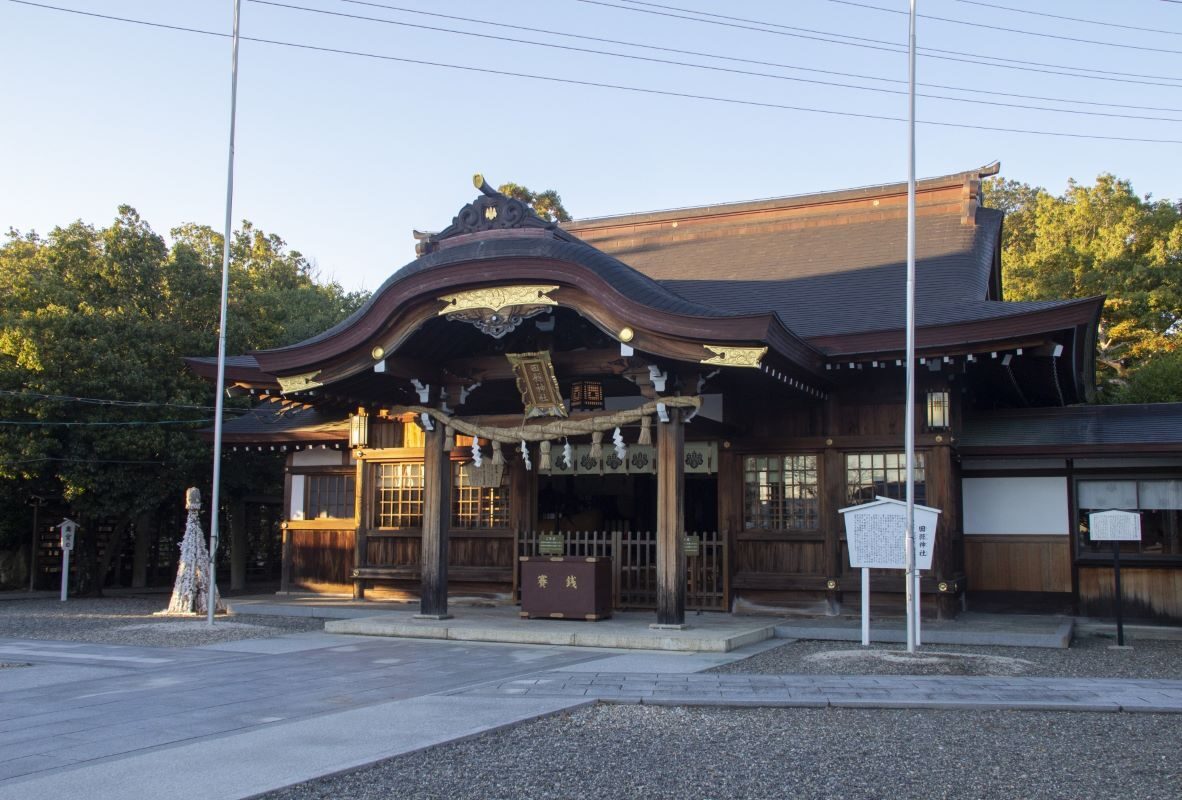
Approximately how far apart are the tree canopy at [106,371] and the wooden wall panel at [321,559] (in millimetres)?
3302

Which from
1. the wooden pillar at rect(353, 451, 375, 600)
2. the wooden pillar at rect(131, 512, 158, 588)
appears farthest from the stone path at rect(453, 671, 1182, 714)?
the wooden pillar at rect(131, 512, 158, 588)

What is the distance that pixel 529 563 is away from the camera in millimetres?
14039

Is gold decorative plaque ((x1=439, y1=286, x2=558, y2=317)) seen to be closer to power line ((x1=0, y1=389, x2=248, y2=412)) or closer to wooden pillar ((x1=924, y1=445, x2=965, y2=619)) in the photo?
wooden pillar ((x1=924, y1=445, x2=965, y2=619))

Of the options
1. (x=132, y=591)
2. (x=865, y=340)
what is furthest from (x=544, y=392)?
(x=132, y=591)

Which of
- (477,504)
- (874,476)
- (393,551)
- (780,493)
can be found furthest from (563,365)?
(393,551)

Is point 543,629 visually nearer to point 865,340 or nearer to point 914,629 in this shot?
point 914,629

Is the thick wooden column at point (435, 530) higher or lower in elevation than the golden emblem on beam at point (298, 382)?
lower

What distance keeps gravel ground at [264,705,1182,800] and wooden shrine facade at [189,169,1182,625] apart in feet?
15.8

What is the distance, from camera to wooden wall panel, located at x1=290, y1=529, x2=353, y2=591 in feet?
62.0

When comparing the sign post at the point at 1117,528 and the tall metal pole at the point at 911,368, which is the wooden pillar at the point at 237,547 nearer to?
the tall metal pole at the point at 911,368

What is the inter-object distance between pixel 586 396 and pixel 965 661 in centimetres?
593

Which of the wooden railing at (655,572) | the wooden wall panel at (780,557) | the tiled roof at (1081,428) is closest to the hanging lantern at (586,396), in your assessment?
the wooden railing at (655,572)

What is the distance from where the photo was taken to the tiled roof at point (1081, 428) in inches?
561

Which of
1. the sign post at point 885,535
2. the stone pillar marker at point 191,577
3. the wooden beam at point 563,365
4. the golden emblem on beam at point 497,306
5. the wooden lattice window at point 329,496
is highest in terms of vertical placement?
the golden emblem on beam at point 497,306
